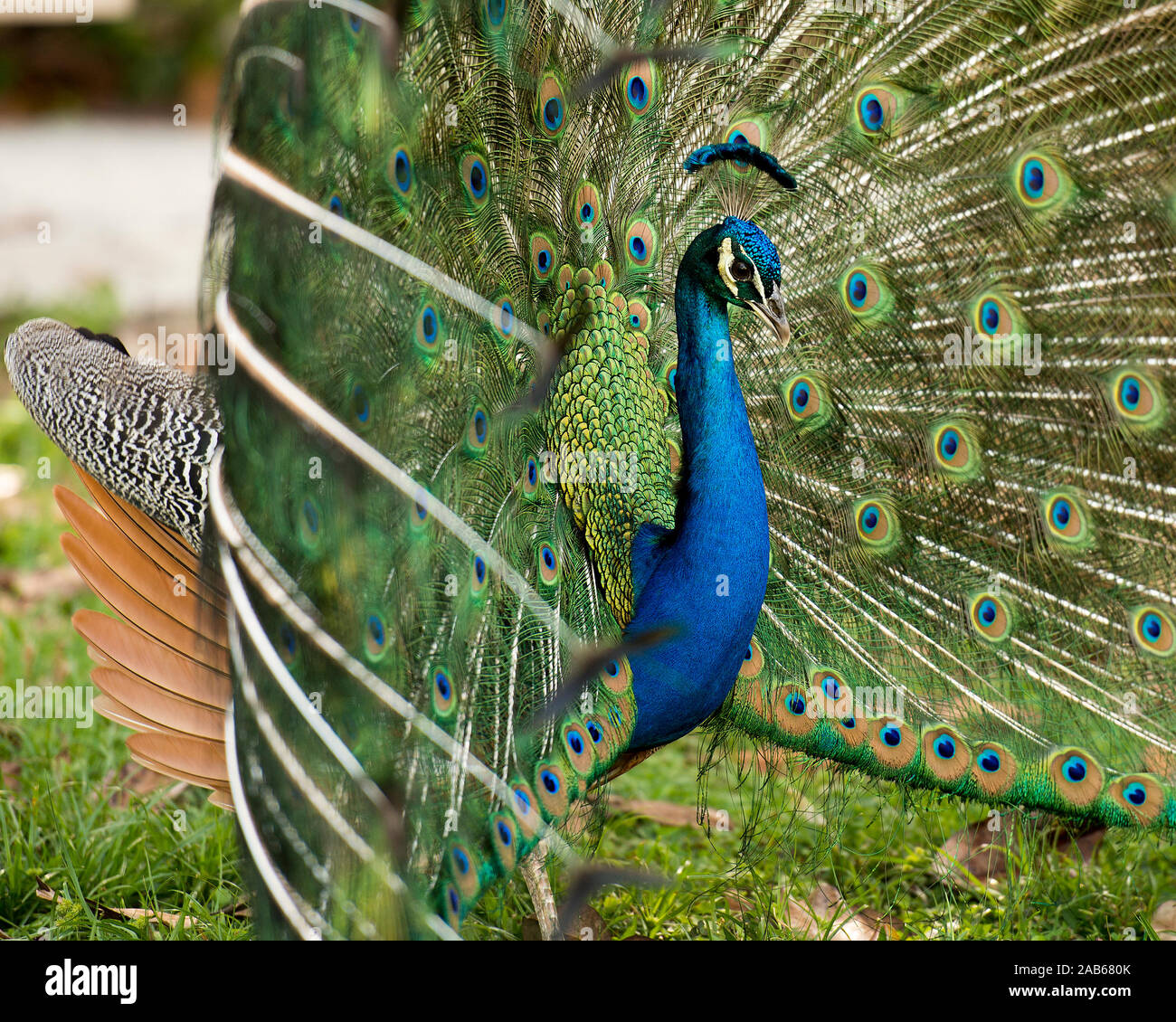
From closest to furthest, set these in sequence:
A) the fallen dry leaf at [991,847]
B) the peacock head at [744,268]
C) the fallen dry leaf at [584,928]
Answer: the peacock head at [744,268] → the fallen dry leaf at [584,928] → the fallen dry leaf at [991,847]

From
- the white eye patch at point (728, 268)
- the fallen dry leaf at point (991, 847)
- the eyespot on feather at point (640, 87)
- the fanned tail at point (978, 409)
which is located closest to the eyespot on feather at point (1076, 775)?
the fanned tail at point (978, 409)

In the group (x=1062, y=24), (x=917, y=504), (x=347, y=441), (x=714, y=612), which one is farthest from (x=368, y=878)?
(x=1062, y=24)

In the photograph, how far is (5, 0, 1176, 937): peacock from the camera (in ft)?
5.41

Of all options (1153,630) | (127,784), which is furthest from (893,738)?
(127,784)

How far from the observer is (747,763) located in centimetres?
278

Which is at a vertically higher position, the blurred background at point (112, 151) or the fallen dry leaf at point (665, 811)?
the blurred background at point (112, 151)

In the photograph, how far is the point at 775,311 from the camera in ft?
6.03

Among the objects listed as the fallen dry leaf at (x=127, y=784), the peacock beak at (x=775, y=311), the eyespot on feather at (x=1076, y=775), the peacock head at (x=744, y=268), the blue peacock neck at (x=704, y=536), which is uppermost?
the peacock head at (x=744, y=268)

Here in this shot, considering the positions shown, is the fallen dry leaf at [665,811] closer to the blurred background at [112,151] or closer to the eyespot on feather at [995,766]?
the eyespot on feather at [995,766]

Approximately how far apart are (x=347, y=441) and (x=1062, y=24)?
4.53 feet

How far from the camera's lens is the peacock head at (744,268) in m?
1.82

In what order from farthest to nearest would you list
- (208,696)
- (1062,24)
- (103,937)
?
(103,937)
(208,696)
(1062,24)
